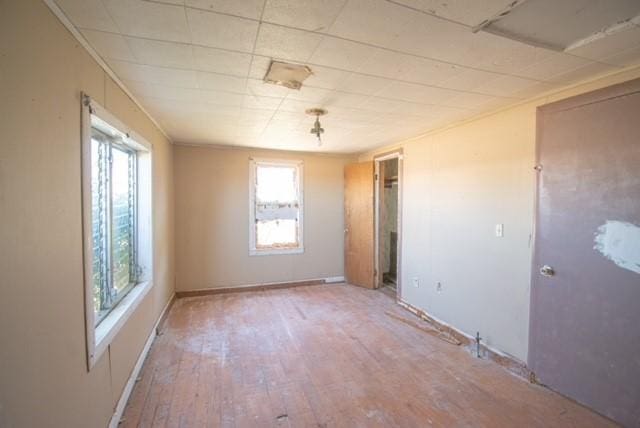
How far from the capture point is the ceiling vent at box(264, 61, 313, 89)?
1.82m

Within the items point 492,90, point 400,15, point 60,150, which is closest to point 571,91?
point 492,90

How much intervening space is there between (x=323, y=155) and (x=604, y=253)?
3.86 m

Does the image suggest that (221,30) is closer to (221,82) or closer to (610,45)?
(221,82)

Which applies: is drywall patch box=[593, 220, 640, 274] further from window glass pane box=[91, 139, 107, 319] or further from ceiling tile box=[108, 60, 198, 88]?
window glass pane box=[91, 139, 107, 319]

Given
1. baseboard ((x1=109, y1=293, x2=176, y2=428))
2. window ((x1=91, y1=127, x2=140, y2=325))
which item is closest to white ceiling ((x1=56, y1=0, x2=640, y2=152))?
window ((x1=91, y1=127, x2=140, y2=325))

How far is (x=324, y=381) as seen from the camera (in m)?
2.37

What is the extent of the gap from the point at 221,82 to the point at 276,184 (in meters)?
2.89

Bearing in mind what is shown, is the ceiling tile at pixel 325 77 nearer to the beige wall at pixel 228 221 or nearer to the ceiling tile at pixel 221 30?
the ceiling tile at pixel 221 30

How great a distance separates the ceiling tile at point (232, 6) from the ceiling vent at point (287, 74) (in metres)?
0.48

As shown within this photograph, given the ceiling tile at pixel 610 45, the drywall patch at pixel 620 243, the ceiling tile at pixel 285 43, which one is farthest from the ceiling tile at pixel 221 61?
the drywall patch at pixel 620 243

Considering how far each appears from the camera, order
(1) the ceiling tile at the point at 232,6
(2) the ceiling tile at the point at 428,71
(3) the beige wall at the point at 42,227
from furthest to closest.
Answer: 1. (2) the ceiling tile at the point at 428,71
2. (1) the ceiling tile at the point at 232,6
3. (3) the beige wall at the point at 42,227

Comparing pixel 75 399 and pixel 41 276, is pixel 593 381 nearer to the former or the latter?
pixel 75 399

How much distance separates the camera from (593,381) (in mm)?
2016

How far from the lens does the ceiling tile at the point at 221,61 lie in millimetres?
1641
